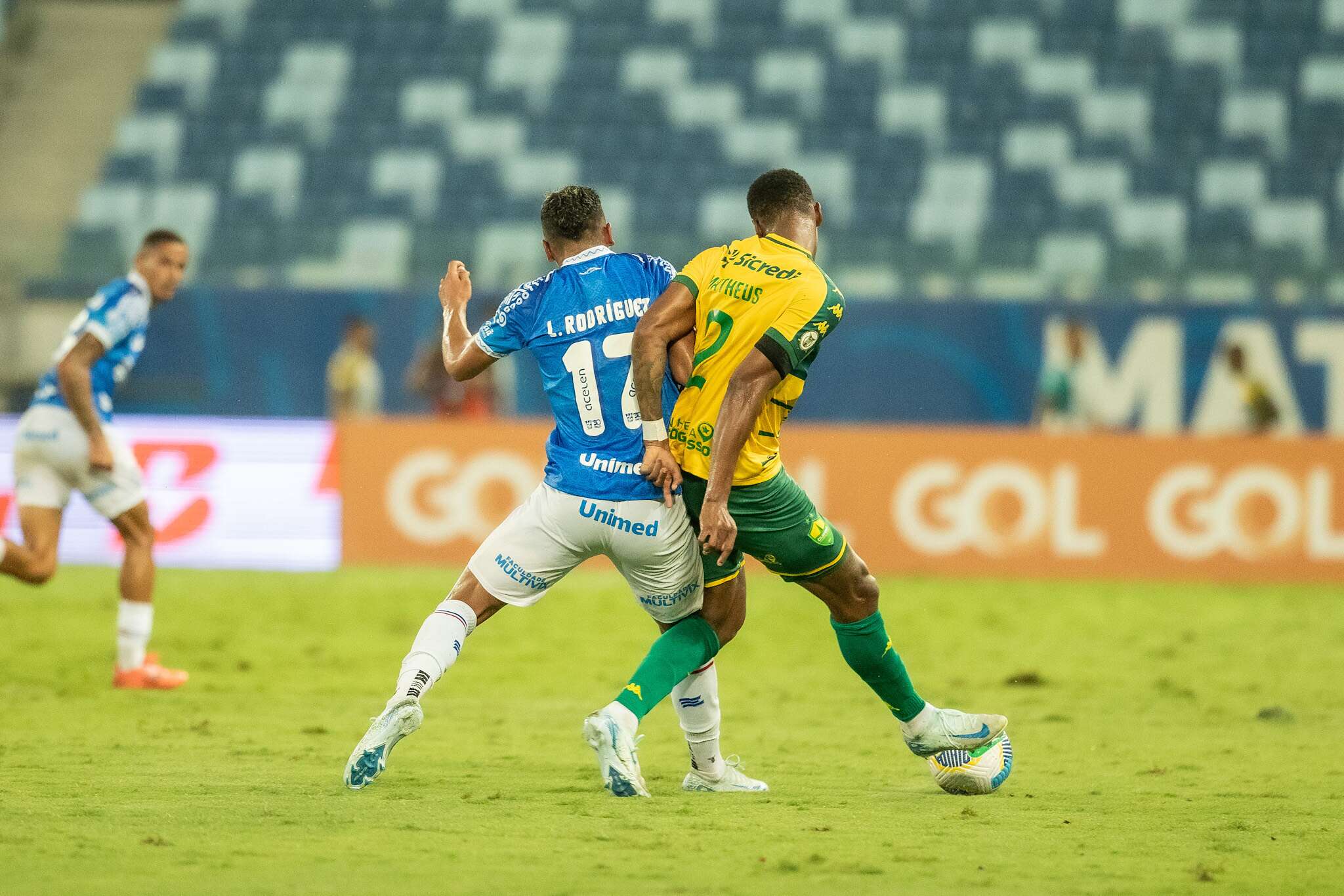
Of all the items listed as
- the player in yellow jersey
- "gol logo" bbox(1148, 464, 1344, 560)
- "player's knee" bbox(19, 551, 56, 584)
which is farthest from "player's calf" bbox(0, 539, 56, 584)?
"gol logo" bbox(1148, 464, 1344, 560)

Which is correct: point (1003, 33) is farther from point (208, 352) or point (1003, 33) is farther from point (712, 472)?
point (712, 472)

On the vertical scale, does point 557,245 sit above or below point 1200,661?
above

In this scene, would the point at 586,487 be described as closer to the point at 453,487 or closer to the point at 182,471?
the point at 453,487

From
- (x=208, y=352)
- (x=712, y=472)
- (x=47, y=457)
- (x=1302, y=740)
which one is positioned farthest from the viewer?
(x=208, y=352)

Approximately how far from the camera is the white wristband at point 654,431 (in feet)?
18.1

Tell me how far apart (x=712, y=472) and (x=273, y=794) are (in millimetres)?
1826

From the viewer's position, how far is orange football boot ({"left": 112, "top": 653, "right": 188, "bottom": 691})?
8266 millimetres

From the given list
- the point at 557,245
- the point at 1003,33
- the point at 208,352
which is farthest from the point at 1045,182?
the point at 557,245

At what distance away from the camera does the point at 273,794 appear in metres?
5.48

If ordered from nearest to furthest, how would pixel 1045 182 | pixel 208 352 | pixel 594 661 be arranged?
pixel 594 661 → pixel 208 352 → pixel 1045 182

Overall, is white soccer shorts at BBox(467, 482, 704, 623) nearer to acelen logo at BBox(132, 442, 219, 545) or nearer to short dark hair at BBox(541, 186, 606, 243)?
short dark hair at BBox(541, 186, 606, 243)

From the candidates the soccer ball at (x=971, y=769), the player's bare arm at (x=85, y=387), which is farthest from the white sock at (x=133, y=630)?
the soccer ball at (x=971, y=769)

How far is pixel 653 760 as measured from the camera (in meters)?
6.56

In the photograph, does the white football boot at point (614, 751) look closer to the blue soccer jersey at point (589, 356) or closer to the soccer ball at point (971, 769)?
the blue soccer jersey at point (589, 356)
